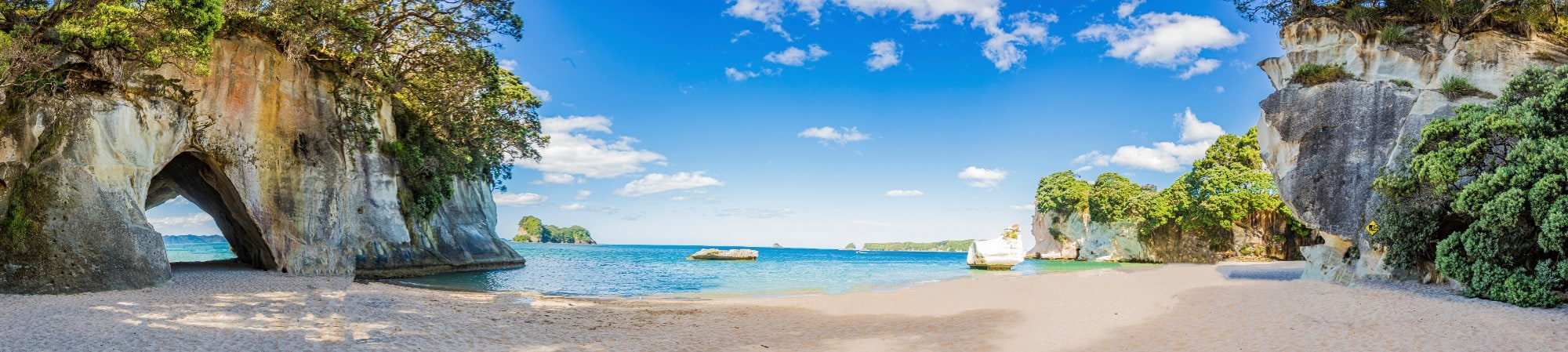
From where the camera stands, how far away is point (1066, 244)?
59562 millimetres

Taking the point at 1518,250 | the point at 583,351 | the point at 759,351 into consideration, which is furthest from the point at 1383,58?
the point at 583,351

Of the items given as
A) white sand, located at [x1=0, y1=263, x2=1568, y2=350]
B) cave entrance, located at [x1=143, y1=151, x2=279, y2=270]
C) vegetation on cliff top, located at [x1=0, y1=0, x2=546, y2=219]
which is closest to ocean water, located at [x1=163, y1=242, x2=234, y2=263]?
cave entrance, located at [x1=143, y1=151, x2=279, y2=270]

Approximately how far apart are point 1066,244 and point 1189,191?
15.4 m

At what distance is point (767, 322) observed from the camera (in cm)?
1191

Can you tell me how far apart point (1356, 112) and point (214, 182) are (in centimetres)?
3211

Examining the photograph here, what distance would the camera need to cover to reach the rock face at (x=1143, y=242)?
138 ft

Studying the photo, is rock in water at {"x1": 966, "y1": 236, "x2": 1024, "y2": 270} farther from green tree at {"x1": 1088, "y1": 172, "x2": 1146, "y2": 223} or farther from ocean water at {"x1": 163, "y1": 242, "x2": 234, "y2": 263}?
ocean water at {"x1": 163, "y1": 242, "x2": 234, "y2": 263}

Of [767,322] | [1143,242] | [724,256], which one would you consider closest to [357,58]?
[767,322]

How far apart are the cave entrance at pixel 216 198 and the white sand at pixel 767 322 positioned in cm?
498

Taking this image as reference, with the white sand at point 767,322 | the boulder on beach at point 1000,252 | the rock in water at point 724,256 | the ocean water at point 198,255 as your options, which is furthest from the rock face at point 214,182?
the rock in water at point 724,256

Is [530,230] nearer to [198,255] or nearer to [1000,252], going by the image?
[198,255]

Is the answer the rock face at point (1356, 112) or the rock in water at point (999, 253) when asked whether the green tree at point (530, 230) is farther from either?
the rock face at point (1356, 112)

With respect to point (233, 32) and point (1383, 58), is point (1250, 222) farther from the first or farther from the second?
point (233, 32)

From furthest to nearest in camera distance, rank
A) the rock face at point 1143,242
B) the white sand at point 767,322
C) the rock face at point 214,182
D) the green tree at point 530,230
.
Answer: the green tree at point 530,230 < the rock face at point 1143,242 < the rock face at point 214,182 < the white sand at point 767,322
